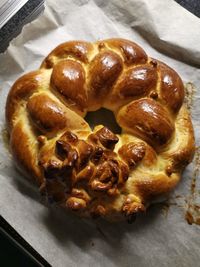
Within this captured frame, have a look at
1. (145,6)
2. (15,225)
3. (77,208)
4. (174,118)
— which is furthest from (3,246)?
(145,6)

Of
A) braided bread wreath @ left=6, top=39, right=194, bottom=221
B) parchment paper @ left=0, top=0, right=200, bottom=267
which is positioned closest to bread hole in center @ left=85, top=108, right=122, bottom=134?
braided bread wreath @ left=6, top=39, right=194, bottom=221

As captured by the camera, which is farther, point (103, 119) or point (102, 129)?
point (103, 119)

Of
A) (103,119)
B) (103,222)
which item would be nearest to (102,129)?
(103,119)

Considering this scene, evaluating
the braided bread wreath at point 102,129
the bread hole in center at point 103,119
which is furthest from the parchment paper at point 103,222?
the bread hole in center at point 103,119

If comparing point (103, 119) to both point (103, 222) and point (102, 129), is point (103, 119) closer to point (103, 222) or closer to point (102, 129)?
point (102, 129)

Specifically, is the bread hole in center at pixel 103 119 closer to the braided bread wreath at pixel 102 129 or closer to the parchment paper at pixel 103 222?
the braided bread wreath at pixel 102 129

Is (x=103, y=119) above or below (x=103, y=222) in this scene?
above

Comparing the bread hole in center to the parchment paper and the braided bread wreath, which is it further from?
the parchment paper
